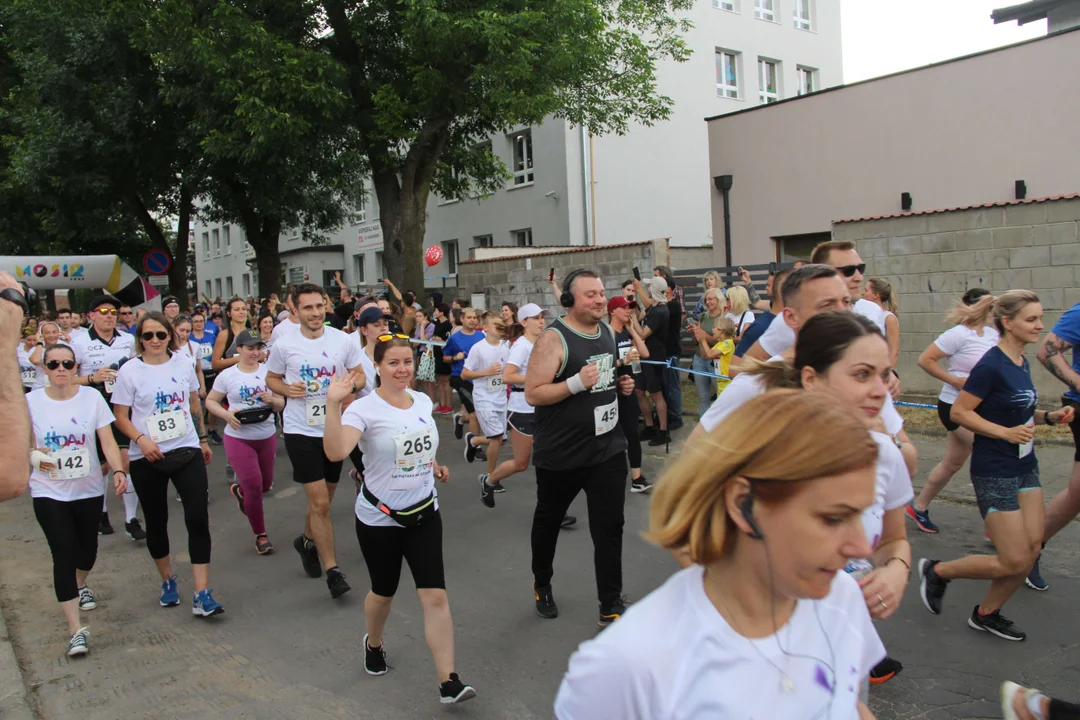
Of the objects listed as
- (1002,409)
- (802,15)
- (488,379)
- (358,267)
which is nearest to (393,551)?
(1002,409)

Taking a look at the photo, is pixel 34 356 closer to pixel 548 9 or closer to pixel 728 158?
pixel 548 9

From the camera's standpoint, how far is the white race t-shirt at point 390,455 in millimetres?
4211

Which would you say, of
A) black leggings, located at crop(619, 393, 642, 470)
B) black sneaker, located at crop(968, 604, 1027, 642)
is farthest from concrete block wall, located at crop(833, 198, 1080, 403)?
black sneaker, located at crop(968, 604, 1027, 642)

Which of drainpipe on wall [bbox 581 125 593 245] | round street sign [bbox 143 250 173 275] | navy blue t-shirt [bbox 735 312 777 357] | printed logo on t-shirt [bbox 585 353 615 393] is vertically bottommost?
printed logo on t-shirt [bbox 585 353 615 393]

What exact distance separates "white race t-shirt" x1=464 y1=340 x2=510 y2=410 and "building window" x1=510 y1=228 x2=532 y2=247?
19.6 meters

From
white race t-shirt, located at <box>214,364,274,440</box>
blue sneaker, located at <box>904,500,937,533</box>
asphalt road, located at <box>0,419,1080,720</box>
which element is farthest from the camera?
white race t-shirt, located at <box>214,364,274,440</box>

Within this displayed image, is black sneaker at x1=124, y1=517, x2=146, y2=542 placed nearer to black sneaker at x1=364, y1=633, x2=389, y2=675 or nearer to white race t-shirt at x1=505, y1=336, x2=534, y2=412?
white race t-shirt at x1=505, y1=336, x2=534, y2=412

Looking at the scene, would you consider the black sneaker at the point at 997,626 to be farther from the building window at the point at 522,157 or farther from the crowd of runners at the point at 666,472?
the building window at the point at 522,157

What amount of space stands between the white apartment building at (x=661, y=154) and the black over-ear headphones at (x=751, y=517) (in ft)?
83.2

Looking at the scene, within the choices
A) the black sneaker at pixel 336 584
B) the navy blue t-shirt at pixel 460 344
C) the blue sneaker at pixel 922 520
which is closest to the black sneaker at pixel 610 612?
the black sneaker at pixel 336 584

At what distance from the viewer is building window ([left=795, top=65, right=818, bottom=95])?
1207 inches

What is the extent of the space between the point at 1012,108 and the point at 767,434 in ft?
54.3

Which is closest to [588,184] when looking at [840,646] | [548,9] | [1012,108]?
[548,9]

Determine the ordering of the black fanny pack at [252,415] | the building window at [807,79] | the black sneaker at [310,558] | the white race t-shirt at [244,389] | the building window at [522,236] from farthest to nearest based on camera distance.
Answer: the building window at [807,79]
the building window at [522,236]
the white race t-shirt at [244,389]
the black fanny pack at [252,415]
the black sneaker at [310,558]
